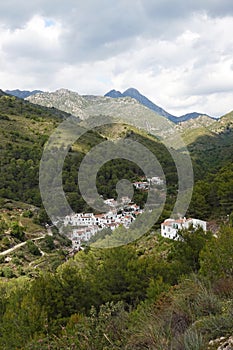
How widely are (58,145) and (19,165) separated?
11.5m

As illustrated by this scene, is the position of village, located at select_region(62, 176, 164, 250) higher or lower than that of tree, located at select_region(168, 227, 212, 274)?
lower

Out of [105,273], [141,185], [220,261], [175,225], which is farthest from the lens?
[141,185]

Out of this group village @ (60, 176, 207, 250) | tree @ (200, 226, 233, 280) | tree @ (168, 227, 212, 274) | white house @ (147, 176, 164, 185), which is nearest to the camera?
tree @ (200, 226, 233, 280)

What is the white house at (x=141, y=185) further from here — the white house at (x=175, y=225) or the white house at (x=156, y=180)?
the white house at (x=175, y=225)

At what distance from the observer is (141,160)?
64.1 m

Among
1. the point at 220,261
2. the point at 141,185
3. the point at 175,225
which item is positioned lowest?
the point at 175,225

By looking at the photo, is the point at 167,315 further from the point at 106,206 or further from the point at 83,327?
the point at 106,206

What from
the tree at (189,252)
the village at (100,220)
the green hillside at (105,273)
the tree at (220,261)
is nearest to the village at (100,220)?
the village at (100,220)

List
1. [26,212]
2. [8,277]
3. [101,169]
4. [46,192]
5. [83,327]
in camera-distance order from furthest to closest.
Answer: [101,169] → [46,192] → [26,212] → [8,277] → [83,327]

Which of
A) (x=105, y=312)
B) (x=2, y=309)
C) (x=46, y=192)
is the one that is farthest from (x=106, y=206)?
(x=105, y=312)

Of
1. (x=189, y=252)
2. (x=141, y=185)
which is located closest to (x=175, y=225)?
(x=189, y=252)

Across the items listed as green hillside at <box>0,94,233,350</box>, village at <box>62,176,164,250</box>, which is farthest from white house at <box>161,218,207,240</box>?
village at <box>62,176,164,250</box>

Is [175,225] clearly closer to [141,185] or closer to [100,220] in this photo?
[100,220]

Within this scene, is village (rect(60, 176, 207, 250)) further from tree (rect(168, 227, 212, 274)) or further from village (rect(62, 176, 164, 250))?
tree (rect(168, 227, 212, 274))
